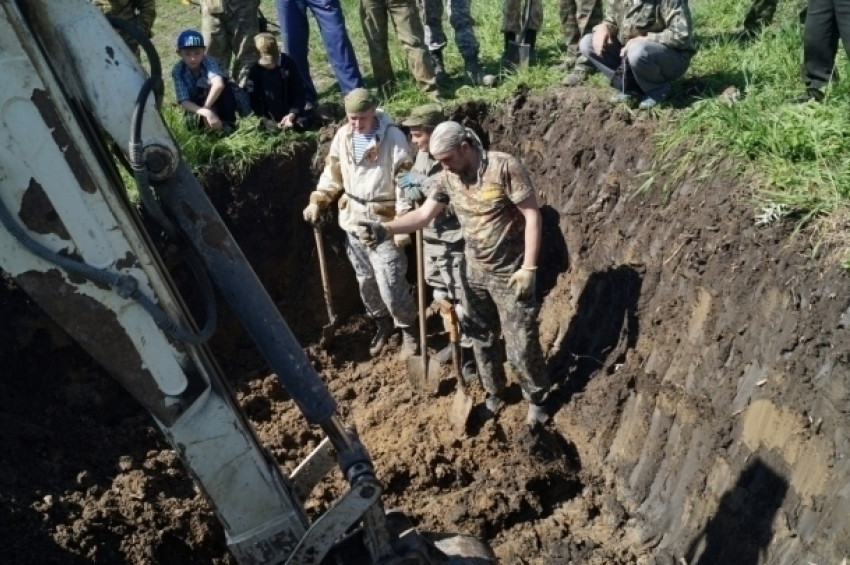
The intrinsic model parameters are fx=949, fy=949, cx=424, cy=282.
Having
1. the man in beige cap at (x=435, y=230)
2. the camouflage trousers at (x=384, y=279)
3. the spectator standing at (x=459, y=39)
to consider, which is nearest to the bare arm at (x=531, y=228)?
the man in beige cap at (x=435, y=230)

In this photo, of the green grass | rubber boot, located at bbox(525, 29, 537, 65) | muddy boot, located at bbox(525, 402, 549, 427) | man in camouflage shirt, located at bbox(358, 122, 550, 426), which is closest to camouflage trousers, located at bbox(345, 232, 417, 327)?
man in camouflage shirt, located at bbox(358, 122, 550, 426)

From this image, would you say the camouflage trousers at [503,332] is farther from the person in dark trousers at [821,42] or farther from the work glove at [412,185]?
the person in dark trousers at [821,42]

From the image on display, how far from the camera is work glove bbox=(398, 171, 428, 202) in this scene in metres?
6.94

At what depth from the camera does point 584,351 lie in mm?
7086

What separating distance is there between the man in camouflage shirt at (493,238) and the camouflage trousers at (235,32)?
2896 mm

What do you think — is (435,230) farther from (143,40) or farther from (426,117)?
(143,40)

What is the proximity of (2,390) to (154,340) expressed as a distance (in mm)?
4199

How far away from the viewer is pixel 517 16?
959 centimetres

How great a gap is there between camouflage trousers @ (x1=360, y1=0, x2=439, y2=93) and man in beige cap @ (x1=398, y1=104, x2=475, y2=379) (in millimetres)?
1734

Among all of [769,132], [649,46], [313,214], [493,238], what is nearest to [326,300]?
[313,214]

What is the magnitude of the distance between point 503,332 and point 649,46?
2.57 m

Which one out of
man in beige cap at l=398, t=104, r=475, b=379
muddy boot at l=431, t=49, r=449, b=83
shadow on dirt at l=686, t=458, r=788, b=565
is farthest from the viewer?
muddy boot at l=431, t=49, r=449, b=83

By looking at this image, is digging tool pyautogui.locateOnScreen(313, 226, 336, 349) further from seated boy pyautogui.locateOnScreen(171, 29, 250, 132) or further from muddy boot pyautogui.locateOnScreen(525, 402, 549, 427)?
muddy boot pyautogui.locateOnScreen(525, 402, 549, 427)

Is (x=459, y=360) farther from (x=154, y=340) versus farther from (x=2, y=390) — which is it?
(x=154, y=340)
